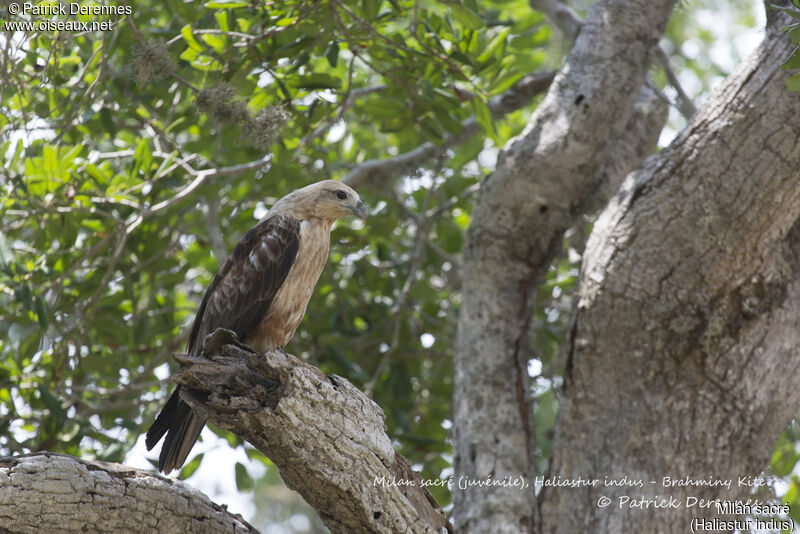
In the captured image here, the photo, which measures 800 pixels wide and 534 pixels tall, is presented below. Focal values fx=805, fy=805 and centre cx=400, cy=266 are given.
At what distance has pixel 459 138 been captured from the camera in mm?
5809

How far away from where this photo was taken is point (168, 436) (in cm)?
374

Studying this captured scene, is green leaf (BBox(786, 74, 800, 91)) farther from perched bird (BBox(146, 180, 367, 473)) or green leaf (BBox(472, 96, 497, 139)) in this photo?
perched bird (BBox(146, 180, 367, 473))

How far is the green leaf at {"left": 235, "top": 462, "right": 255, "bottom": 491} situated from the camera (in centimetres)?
548

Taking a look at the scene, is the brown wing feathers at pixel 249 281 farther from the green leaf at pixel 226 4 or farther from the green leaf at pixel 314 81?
the green leaf at pixel 226 4

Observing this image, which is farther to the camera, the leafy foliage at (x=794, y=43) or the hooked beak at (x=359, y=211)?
the hooked beak at (x=359, y=211)

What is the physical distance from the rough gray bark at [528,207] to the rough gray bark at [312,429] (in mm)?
1309

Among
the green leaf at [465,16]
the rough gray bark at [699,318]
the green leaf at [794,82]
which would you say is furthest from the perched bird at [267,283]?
the green leaf at [794,82]

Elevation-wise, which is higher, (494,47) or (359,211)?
(494,47)

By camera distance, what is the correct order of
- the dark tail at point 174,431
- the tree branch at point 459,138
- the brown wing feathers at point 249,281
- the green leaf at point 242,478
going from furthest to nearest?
the tree branch at point 459,138 < the green leaf at point 242,478 < the brown wing feathers at point 249,281 < the dark tail at point 174,431

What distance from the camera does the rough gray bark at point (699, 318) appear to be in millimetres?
3734

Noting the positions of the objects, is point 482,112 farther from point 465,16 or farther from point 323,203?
point 323,203

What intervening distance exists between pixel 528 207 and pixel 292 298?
1.46m

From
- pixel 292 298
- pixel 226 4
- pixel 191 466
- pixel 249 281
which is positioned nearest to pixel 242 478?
pixel 191 466

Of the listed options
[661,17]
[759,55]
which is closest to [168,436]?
[759,55]
